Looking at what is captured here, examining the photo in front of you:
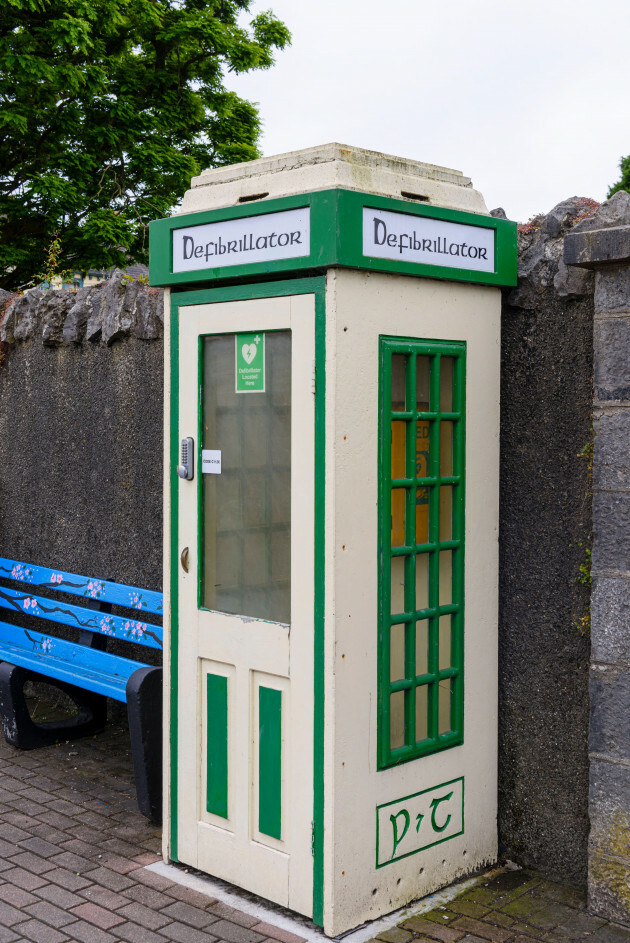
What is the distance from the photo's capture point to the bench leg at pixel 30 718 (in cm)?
559

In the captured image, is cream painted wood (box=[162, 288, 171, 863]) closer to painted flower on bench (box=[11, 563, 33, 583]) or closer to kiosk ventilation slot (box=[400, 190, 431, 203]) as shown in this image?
kiosk ventilation slot (box=[400, 190, 431, 203])

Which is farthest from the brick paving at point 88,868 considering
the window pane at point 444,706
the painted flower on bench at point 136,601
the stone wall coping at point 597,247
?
the stone wall coping at point 597,247

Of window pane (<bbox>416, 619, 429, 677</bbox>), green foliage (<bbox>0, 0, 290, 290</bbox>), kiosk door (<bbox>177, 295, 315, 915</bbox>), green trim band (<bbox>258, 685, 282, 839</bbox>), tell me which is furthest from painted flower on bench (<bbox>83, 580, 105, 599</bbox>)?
green foliage (<bbox>0, 0, 290, 290</bbox>)

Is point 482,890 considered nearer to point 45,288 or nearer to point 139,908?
point 139,908

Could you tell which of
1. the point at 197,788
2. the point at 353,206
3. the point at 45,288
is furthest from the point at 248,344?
the point at 45,288

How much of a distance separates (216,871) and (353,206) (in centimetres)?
256

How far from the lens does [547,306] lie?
13.0ft

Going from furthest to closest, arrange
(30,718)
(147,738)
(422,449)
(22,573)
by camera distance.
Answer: (22,573) < (30,718) < (147,738) < (422,449)

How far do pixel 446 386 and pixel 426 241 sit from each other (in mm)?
555

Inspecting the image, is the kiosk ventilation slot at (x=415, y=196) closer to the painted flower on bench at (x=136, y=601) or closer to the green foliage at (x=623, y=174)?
the painted flower on bench at (x=136, y=601)

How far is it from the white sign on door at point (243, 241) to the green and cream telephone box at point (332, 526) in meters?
0.01

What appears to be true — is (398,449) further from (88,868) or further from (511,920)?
(88,868)

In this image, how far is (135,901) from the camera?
151 inches

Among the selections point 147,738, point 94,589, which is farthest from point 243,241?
point 94,589
